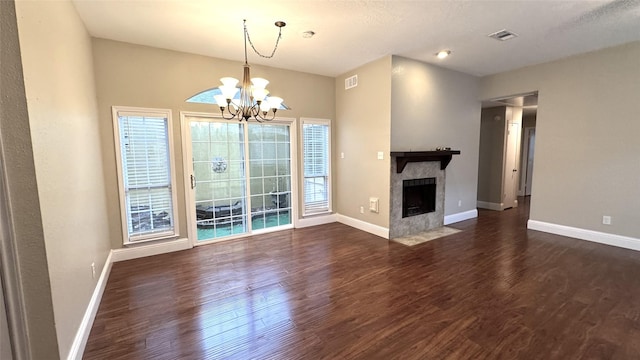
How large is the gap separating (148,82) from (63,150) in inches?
85.4

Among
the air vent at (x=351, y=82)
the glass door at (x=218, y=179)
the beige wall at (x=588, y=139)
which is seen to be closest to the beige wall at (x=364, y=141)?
the air vent at (x=351, y=82)

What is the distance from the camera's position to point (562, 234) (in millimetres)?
4582

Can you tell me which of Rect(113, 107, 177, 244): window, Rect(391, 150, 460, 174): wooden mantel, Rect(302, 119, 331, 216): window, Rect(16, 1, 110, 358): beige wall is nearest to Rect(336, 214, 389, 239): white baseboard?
Rect(302, 119, 331, 216): window

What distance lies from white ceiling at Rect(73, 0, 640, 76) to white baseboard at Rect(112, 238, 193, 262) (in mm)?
2819

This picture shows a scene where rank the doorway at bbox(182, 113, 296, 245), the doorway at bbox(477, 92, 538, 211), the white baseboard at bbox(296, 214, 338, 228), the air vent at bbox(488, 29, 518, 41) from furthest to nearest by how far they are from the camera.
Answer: the doorway at bbox(477, 92, 538, 211) → the white baseboard at bbox(296, 214, 338, 228) → the doorway at bbox(182, 113, 296, 245) → the air vent at bbox(488, 29, 518, 41)

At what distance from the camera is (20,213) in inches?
56.5

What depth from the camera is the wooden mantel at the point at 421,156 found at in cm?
432

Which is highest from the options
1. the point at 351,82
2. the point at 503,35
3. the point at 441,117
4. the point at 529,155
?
the point at 503,35

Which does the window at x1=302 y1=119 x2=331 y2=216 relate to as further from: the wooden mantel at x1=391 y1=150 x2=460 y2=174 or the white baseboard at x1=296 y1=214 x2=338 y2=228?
the wooden mantel at x1=391 y1=150 x2=460 y2=174

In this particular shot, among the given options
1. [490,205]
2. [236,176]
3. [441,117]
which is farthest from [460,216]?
[236,176]

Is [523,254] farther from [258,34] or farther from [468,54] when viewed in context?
[258,34]

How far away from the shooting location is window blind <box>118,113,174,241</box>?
3.71 metres

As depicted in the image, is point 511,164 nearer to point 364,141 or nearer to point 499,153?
point 499,153

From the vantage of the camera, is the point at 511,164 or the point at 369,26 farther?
the point at 511,164
